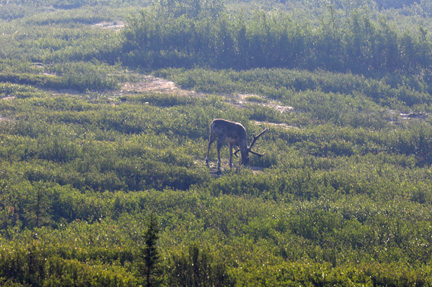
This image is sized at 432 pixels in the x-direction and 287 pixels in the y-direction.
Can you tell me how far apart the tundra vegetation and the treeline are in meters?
0.11

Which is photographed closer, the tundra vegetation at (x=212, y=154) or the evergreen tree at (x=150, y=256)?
the evergreen tree at (x=150, y=256)

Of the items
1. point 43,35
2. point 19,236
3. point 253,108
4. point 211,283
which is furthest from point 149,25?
point 211,283

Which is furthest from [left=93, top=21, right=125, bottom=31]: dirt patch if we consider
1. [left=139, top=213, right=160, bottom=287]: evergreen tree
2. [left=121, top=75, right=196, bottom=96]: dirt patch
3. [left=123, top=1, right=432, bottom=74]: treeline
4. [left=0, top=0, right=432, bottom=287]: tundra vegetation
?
[left=139, top=213, right=160, bottom=287]: evergreen tree

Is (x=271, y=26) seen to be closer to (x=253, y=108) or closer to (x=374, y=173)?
(x=253, y=108)

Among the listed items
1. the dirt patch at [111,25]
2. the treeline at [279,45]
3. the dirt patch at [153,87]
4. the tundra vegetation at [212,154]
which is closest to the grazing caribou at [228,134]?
the tundra vegetation at [212,154]

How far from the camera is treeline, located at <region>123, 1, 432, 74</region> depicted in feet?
95.5

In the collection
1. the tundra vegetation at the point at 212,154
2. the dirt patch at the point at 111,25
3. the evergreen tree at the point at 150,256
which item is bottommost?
the tundra vegetation at the point at 212,154

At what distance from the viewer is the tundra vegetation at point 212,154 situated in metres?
Answer: 9.62

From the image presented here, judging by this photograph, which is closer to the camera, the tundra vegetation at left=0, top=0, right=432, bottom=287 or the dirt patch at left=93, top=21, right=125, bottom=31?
the tundra vegetation at left=0, top=0, right=432, bottom=287

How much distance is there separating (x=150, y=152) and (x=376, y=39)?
2012cm

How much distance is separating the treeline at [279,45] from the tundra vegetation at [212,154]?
0.35 ft

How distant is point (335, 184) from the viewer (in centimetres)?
1525

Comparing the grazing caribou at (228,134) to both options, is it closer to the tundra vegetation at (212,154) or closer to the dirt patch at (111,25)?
the tundra vegetation at (212,154)

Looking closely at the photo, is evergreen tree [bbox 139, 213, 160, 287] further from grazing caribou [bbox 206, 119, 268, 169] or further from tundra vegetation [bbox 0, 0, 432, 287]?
grazing caribou [bbox 206, 119, 268, 169]
